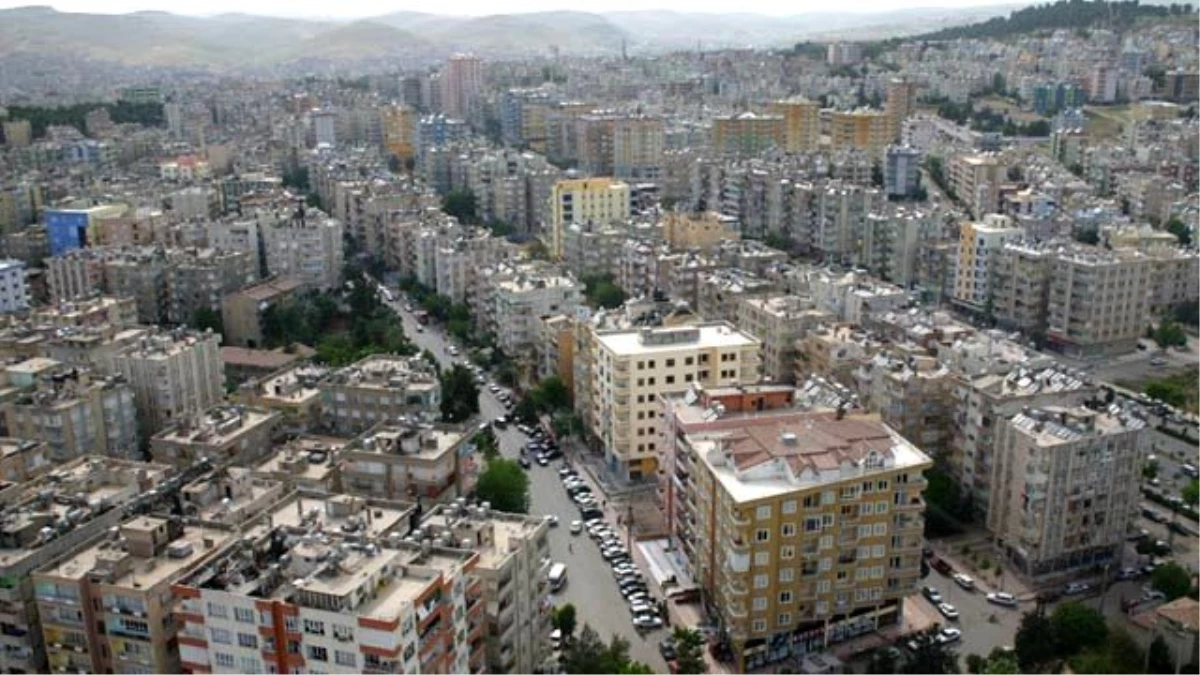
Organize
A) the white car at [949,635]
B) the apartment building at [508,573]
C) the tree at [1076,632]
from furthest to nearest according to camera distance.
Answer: the white car at [949,635]
the tree at [1076,632]
the apartment building at [508,573]

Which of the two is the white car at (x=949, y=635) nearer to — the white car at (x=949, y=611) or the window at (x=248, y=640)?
the white car at (x=949, y=611)

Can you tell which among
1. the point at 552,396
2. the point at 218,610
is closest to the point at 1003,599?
the point at 552,396

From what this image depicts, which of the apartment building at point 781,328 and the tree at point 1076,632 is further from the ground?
the apartment building at point 781,328

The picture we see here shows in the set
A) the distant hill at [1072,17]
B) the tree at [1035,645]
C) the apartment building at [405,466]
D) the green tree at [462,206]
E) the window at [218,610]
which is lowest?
the tree at [1035,645]

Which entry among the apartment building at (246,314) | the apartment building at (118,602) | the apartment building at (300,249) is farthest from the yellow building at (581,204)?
the apartment building at (118,602)

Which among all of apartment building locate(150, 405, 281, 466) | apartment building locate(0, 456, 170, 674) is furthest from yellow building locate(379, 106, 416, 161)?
apartment building locate(0, 456, 170, 674)

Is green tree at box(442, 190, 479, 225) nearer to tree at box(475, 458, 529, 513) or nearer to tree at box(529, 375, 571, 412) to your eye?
tree at box(529, 375, 571, 412)

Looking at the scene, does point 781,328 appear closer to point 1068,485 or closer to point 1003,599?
point 1068,485
